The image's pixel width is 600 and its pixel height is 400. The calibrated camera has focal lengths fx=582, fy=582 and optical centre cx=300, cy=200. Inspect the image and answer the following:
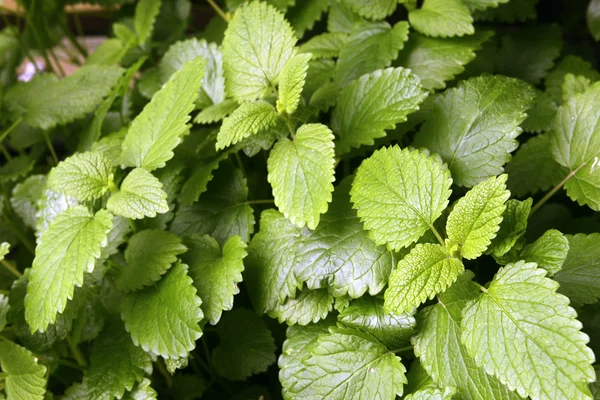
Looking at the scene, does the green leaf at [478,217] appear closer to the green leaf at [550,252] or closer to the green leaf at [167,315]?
the green leaf at [550,252]

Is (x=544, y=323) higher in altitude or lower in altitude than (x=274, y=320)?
higher

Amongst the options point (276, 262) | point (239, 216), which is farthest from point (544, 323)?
point (239, 216)

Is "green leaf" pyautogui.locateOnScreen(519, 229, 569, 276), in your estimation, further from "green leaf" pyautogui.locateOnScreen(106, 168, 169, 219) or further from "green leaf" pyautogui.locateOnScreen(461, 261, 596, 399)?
"green leaf" pyautogui.locateOnScreen(106, 168, 169, 219)

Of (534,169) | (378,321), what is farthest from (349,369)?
(534,169)

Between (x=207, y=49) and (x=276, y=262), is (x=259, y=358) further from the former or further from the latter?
(x=207, y=49)

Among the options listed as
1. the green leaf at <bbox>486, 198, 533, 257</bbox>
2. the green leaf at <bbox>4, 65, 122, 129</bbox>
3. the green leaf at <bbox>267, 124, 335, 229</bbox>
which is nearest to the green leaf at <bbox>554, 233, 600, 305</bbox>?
the green leaf at <bbox>486, 198, 533, 257</bbox>

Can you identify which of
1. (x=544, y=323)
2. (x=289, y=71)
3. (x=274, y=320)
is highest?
Answer: (x=289, y=71)
